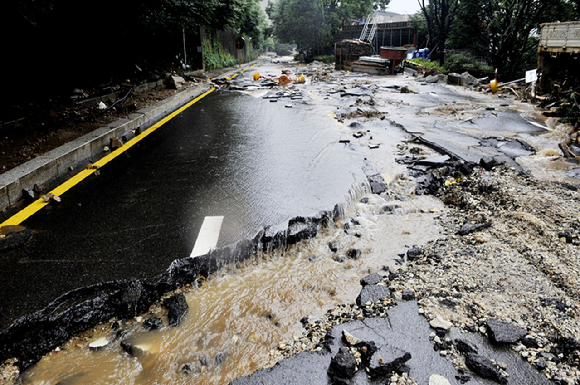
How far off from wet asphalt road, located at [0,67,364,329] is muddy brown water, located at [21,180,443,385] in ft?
1.34

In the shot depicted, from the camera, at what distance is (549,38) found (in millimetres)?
12227

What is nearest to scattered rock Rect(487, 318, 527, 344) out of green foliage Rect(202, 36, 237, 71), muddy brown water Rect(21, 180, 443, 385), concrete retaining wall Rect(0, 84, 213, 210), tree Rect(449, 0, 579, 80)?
muddy brown water Rect(21, 180, 443, 385)

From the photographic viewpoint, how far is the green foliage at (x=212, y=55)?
23.3 meters

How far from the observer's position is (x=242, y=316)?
8.99 ft

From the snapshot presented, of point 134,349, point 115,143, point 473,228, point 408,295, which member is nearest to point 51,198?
point 115,143

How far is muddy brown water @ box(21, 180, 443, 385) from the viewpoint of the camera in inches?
88.1

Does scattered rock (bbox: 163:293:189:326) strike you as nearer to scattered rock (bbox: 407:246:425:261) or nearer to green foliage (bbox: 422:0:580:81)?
scattered rock (bbox: 407:246:425:261)

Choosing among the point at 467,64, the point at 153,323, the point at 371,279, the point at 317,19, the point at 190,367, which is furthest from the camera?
the point at 317,19

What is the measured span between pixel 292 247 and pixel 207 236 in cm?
83

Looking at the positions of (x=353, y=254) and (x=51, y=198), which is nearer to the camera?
(x=353, y=254)

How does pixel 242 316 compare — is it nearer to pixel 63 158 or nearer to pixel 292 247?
pixel 292 247

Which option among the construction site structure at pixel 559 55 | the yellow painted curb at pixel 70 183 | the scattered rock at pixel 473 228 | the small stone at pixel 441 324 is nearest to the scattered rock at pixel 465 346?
the small stone at pixel 441 324

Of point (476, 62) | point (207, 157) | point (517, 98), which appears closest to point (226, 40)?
point (476, 62)

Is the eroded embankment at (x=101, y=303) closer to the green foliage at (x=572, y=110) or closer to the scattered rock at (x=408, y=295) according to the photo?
the scattered rock at (x=408, y=295)
